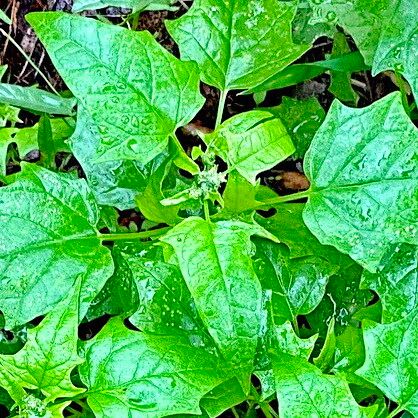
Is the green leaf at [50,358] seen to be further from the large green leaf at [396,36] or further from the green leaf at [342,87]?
the green leaf at [342,87]

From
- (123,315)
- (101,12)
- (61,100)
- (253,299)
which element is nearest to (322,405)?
(253,299)

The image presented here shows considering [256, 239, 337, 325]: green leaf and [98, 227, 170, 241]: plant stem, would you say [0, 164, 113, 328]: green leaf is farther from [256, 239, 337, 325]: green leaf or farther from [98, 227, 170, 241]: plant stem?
[256, 239, 337, 325]: green leaf

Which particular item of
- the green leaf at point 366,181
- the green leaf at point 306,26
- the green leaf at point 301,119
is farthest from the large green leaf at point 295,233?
the green leaf at point 306,26

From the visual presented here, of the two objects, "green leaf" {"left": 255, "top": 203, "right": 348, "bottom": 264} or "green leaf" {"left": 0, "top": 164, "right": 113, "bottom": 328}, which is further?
"green leaf" {"left": 255, "top": 203, "right": 348, "bottom": 264}

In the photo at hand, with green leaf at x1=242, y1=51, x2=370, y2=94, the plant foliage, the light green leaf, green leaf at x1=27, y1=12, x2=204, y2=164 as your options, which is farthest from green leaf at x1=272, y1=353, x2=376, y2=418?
the light green leaf

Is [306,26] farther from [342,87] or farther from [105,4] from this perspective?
[105,4]

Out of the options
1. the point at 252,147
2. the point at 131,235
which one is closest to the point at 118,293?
the point at 131,235

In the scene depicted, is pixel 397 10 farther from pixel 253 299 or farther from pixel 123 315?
pixel 123 315
